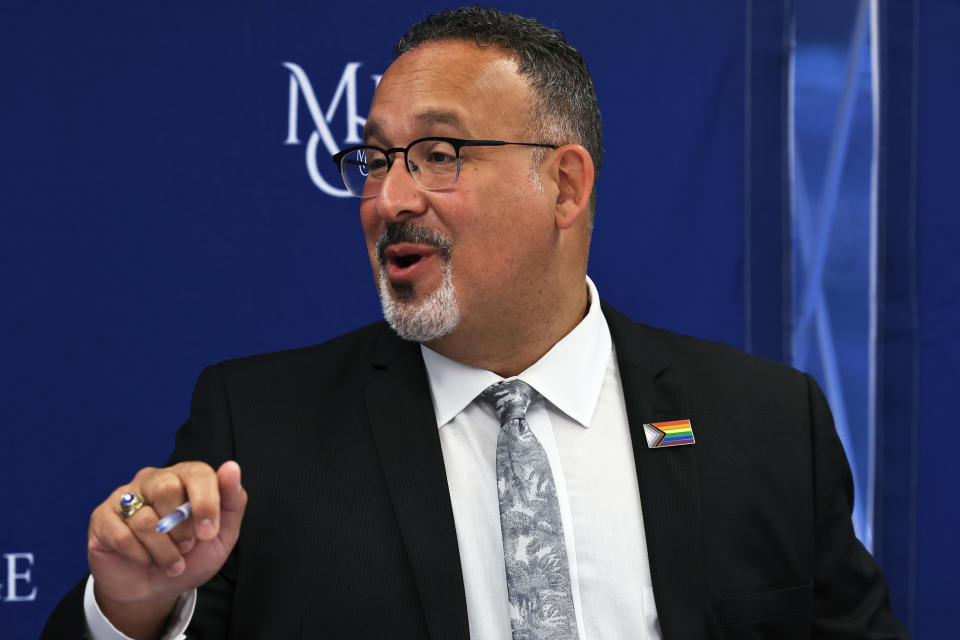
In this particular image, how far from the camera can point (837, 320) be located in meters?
2.29

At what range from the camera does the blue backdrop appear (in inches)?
82.9

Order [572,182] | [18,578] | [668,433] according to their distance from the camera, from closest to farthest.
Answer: [668,433] < [572,182] < [18,578]

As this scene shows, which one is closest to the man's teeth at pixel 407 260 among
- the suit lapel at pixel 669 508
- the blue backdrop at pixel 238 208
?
the suit lapel at pixel 669 508

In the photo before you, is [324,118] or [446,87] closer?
[446,87]

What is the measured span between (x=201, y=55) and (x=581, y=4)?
861mm

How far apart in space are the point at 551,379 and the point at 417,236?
0.32m

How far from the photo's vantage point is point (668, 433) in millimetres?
1537

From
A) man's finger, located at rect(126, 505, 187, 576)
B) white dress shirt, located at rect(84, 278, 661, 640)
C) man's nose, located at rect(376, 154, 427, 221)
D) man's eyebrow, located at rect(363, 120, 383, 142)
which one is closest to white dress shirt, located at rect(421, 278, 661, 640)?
white dress shirt, located at rect(84, 278, 661, 640)

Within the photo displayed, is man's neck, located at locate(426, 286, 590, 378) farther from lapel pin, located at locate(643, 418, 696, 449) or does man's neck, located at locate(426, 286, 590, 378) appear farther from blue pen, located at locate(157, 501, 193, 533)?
blue pen, located at locate(157, 501, 193, 533)

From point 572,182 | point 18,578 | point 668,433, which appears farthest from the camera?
point 18,578

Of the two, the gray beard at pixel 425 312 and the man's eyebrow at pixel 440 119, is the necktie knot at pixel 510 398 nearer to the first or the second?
the gray beard at pixel 425 312

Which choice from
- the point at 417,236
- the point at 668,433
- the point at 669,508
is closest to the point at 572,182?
the point at 417,236

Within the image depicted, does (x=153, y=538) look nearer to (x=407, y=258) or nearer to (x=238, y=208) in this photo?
(x=407, y=258)

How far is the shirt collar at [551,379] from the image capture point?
1.55 meters
